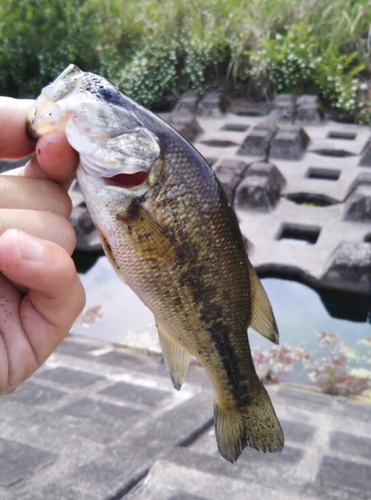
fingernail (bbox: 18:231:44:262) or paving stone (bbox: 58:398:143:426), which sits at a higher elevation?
fingernail (bbox: 18:231:44:262)

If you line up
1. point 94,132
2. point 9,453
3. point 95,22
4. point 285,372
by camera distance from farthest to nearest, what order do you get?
1. point 95,22
2. point 285,372
3. point 9,453
4. point 94,132

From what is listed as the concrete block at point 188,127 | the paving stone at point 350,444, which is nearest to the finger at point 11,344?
the paving stone at point 350,444

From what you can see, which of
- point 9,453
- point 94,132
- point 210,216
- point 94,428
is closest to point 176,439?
point 94,428

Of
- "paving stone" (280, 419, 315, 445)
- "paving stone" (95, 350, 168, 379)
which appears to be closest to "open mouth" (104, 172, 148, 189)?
"paving stone" (280, 419, 315, 445)

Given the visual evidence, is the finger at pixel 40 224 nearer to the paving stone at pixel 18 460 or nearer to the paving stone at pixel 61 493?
the paving stone at pixel 61 493

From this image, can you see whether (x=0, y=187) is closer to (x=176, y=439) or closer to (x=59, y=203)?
(x=59, y=203)

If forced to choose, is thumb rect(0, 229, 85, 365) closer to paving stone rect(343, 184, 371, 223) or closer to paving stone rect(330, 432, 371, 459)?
paving stone rect(330, 432, 371, 459)

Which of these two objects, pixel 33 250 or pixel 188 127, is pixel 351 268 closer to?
pixel 188 127
